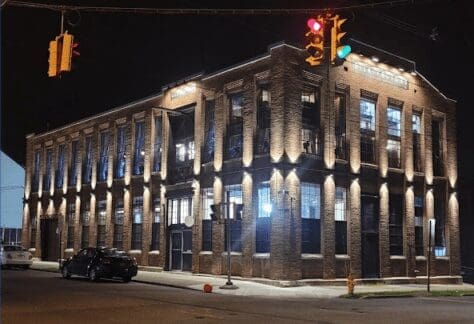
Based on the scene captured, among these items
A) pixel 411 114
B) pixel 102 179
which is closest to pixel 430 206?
→ pixel 411 114

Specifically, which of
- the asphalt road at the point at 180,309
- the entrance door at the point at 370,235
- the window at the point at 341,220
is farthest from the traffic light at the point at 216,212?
the entrance door at the point at 370,235

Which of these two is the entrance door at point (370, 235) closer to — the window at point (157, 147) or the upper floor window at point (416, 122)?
the upper floor window at point (416, 122)

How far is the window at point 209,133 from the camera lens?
99.8 ft

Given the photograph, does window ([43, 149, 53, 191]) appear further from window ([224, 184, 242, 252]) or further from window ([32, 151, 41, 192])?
window ([224, 184, 242, 252])

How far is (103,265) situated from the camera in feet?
83.6

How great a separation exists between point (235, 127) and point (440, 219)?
12.8 m

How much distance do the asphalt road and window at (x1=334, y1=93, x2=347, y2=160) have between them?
30.6 ft

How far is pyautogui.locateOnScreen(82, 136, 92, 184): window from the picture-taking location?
133 ft

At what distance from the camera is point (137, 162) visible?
3581cm

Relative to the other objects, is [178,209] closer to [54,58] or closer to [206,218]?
[206,218]

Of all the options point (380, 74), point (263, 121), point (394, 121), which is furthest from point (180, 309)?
point (394, 121)

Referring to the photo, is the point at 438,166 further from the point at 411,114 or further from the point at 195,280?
the point at 195,280

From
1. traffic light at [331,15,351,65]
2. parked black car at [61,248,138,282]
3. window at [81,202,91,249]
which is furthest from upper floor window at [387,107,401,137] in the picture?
window at [81,202,91,249]

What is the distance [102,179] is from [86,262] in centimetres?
1345
